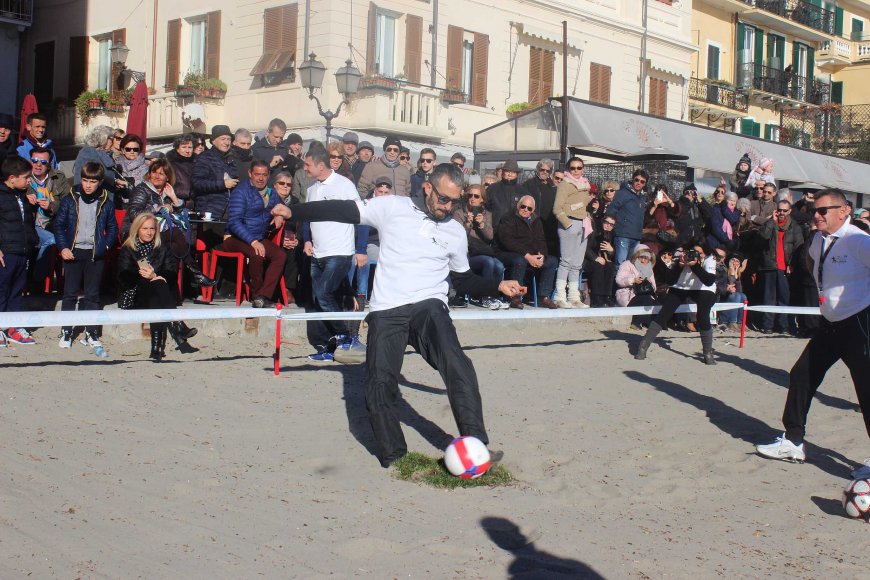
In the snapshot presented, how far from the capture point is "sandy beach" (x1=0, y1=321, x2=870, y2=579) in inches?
215

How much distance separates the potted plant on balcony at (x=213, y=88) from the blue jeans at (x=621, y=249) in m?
12.4

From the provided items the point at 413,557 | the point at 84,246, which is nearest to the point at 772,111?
the point at 84,246

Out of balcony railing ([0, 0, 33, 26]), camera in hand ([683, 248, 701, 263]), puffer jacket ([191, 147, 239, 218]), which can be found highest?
balcony railing ([0, 0, 33, 26])

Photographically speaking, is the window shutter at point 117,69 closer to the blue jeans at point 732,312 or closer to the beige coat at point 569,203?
the beige coat at point 569,203

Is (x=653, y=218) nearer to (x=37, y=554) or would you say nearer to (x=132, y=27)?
(x=37, y=554)

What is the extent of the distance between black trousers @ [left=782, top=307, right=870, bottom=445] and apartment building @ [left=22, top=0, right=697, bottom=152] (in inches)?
607

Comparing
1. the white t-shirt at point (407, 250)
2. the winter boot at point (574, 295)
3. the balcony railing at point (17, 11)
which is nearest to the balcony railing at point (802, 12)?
the balcony railing at point (17, 11)

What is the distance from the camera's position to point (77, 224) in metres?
10.2

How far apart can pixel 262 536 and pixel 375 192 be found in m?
6.57

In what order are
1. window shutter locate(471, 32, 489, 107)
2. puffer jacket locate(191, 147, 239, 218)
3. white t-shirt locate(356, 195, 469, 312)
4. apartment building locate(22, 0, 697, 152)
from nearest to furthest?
white t-shirt locate(356, 195, 469, 312) → puffer jacket locate(191, 147, 239, 218) → apartment building locate(22, 0, 697, 152) → window shutter locate(471, 32, 489, 107)

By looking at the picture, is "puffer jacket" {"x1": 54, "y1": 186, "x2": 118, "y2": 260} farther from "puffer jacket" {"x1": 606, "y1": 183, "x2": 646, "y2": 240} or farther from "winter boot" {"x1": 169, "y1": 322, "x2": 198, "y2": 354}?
"puffer jacket" {"x1": 606, "y1": 183, "x2": 646, "y2": 240}

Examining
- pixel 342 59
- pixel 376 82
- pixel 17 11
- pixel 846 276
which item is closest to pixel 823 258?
pixel 846 276

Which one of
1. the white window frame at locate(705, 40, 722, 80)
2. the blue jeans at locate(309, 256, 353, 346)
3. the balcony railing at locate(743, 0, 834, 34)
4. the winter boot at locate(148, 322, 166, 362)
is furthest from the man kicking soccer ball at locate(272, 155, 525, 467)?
the balcony railing at locate(743, 0, 834, 34)

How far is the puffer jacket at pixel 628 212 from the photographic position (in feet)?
48.2
